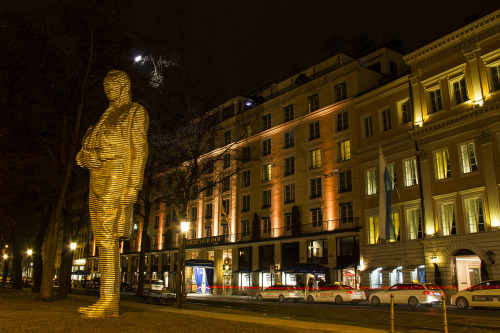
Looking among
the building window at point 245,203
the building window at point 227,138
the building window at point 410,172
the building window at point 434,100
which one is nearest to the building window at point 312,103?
the building window at point 227,138

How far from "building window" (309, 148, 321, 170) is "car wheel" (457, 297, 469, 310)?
2178cm

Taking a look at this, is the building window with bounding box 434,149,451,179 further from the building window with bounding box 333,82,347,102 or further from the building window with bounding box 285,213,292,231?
the building window with bounding box 285,213,292,231

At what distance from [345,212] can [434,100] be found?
12.6 m

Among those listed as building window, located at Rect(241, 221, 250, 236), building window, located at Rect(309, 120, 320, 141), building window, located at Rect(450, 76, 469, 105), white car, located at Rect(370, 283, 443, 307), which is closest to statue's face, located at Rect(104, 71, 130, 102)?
white car, located at Rect(370, 283, 443, 307)

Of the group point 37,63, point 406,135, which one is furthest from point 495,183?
point 37,63

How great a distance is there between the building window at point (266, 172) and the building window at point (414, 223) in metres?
18.7

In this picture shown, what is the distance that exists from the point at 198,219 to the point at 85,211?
2106 centimetres

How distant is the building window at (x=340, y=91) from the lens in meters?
42.8

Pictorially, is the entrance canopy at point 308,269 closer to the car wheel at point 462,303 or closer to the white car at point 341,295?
the white car at point 341,295

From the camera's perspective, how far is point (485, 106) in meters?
28.9

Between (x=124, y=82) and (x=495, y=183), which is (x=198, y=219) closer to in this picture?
(x=495, y=183)

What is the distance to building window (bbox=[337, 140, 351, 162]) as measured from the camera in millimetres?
41250

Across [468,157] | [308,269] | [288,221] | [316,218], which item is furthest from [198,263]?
[468,157]

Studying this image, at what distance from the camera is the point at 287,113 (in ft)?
160
